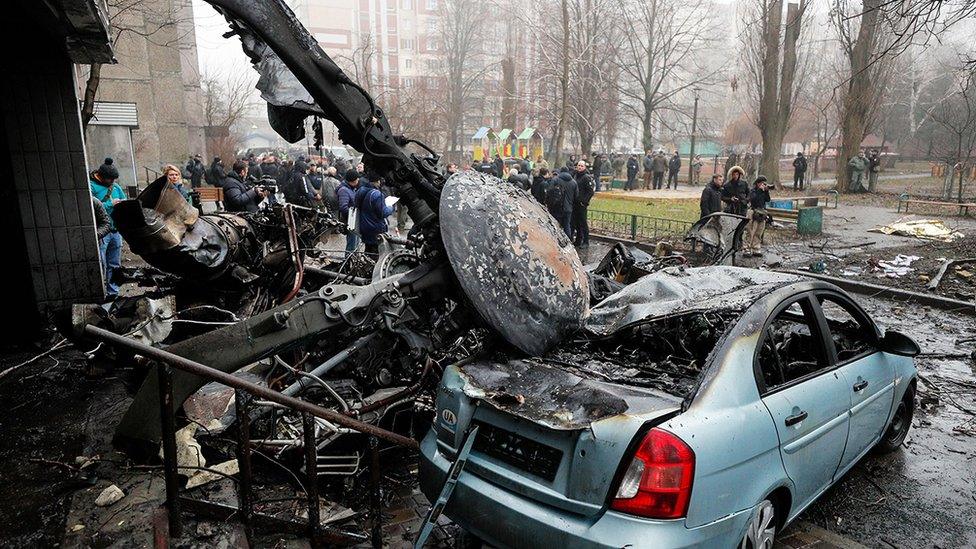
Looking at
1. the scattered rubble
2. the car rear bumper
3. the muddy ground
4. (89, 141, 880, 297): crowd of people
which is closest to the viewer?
the car rear bumper

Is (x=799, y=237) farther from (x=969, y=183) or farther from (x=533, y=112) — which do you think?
(x=533, y=112)

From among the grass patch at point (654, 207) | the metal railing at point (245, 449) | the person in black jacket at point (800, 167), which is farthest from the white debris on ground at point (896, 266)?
the person in black jacket at point (800, 167)

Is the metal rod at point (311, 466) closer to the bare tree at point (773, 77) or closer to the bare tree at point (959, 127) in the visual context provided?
the bare tree at point (959, 127)

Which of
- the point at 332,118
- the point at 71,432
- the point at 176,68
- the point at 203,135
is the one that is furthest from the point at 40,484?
the point at 203,135

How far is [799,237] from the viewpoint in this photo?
1489 cm

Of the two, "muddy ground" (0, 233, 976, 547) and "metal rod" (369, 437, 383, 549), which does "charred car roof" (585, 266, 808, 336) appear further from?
"metal rod" (369, 437, 383, 549)

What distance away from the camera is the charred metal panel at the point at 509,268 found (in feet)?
12.7

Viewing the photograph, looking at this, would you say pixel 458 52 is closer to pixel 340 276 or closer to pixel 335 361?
pixel 340 276

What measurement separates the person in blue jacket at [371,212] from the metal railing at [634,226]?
599 centimetres

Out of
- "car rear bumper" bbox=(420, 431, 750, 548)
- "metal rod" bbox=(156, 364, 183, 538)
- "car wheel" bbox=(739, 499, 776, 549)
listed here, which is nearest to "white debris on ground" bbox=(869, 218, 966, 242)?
"car wheel" bbox=(739, 499, 776, 549)

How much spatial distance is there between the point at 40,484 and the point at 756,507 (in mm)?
4273

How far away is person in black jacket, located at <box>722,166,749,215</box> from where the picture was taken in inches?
503

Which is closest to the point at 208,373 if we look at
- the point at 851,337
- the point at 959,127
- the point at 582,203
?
the point at 851,337

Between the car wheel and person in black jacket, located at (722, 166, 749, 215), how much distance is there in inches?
416
